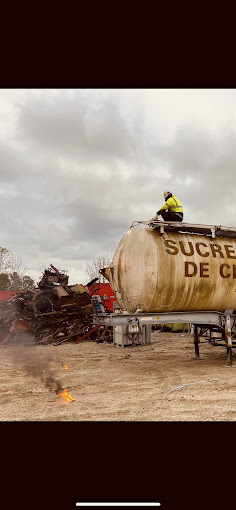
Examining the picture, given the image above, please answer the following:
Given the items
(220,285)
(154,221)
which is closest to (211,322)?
Answer: (220,285)

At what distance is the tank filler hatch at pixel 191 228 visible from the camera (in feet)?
28.5

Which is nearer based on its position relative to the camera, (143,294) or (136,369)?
(143,294)

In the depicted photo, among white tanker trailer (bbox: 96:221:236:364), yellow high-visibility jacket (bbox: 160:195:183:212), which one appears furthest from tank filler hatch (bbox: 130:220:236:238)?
yellow high-visibility jacket (bbox: 160:195:183:212)

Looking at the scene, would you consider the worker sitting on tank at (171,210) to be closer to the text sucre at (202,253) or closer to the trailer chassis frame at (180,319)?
the text sucre at (202,253)

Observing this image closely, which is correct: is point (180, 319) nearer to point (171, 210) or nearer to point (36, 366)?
point (171, 210)

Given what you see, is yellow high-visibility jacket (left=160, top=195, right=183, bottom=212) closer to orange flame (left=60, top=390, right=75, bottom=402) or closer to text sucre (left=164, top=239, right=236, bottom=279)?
text sucre (left=164, top=239, right=236, bottom=279)

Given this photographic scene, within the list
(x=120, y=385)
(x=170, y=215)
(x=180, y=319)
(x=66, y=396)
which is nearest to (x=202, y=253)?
(x=170, y=215)

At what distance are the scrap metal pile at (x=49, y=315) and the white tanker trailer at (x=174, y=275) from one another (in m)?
7.80

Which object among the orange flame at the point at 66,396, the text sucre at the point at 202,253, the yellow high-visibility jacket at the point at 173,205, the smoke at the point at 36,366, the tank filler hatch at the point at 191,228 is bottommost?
the smoke at the point at 36,366

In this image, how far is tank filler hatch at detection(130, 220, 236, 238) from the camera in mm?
8680

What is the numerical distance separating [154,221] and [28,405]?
473 cm

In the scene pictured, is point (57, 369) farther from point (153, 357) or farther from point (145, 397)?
point (145, 397)

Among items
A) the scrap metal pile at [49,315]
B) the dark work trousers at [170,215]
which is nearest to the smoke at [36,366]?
the scrap metal pile at [49,315]

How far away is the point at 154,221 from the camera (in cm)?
867
